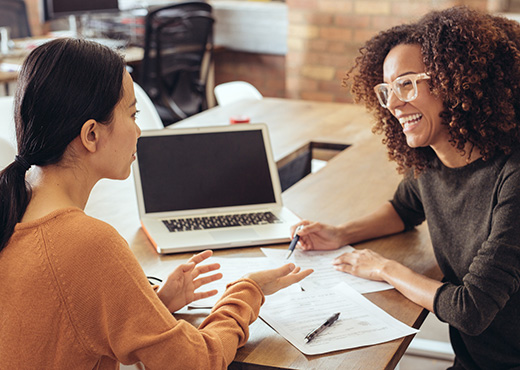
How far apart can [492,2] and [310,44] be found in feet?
3.96

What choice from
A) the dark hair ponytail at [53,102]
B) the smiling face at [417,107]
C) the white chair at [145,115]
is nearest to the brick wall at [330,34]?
the white chair at [145,115]

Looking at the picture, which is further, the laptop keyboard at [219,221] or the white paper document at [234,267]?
the laptop keyboard at [219,221]

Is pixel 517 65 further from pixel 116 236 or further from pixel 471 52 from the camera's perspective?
pixel 116 236

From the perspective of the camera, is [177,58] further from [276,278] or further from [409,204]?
[276,278]

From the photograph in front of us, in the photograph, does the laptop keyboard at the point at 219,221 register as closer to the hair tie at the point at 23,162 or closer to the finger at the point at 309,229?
the finger at the point at 309,229

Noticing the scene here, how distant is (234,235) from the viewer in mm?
1689

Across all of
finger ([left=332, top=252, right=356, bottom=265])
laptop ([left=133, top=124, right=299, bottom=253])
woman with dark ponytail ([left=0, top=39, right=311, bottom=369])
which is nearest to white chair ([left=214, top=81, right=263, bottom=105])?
laptop ([left=133, top=124, right=299, bottom=253])

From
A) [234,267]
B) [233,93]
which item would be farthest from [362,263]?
[233,93]

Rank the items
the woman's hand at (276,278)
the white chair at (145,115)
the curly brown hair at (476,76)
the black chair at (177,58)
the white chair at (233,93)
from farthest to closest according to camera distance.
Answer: the black chair at (177,58), the white chair at (233,93), the white chair at (145,115), the curly brown hair at (476,76), the woman's hand at (276,278)

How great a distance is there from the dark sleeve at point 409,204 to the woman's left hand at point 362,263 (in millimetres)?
248

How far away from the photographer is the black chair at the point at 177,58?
13.6 feet

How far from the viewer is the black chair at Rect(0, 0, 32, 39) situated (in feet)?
15.2

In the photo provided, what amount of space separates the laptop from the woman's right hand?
0.06 m

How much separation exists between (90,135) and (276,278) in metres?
A: 0.48
